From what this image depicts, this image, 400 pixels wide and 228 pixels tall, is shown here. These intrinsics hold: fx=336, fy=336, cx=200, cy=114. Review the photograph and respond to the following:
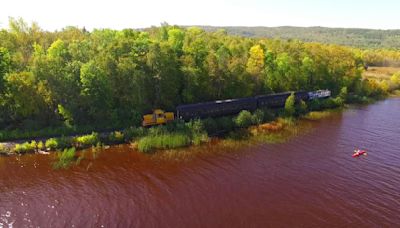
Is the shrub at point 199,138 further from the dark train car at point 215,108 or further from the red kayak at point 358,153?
the red kayak at point 358,153

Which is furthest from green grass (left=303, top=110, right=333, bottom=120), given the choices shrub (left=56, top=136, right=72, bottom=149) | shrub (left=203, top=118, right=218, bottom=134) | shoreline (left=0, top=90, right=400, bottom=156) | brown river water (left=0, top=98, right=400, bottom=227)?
shrub (left=56, top=136, right=72, bottom=149)

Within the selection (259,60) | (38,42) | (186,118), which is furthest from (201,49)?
(38,42)

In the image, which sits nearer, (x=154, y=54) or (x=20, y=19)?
(x=154, y=54)

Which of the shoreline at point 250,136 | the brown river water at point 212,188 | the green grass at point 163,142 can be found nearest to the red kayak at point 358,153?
the brown river water at point 212,188

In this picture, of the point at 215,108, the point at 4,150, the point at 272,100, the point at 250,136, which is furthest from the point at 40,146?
the point at 272,100

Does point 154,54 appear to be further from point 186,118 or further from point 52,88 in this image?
point 52,88

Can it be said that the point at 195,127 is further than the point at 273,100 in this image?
No

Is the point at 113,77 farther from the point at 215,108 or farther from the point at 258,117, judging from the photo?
the point at 258,117
